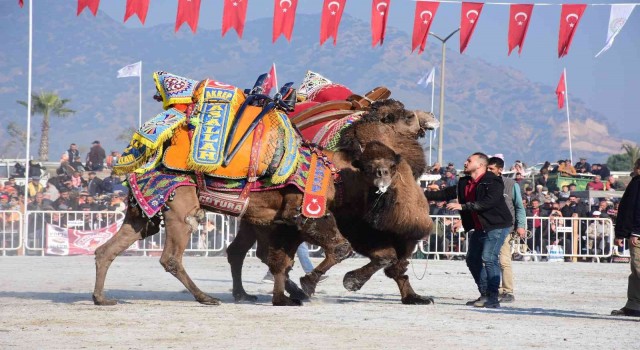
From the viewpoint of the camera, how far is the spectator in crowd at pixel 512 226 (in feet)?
42.7

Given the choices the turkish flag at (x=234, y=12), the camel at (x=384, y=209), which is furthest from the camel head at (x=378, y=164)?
the turkish flag at (x=234, y=12)

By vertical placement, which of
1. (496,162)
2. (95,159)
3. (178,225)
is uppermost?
(95,159)

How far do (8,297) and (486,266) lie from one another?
5.34 m

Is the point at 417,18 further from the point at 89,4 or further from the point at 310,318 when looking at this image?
the point at 310,318

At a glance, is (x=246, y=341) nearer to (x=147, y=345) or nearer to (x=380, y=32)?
(x=147, y=345)

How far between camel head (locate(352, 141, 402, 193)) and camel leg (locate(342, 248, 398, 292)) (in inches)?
32.6

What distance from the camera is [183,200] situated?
11.4 meters

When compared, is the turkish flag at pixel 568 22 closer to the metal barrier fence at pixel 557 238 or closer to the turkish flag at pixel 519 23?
the turkish flag at pixel 519 23

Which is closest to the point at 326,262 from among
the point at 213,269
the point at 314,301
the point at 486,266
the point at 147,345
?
the point at 314,301

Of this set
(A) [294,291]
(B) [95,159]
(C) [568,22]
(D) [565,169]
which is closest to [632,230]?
(A) [294,291]

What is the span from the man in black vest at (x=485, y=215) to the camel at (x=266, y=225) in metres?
1.32

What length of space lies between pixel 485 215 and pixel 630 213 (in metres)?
1.69

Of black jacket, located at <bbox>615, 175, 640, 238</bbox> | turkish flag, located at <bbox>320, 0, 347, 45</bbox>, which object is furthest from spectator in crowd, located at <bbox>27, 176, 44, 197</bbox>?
black jacket, located at <bbox>615, 175, 640, 238</bbox>

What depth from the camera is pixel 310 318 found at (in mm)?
10547
